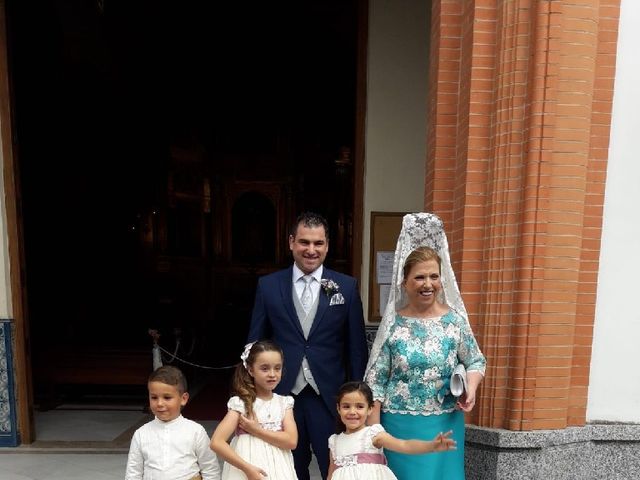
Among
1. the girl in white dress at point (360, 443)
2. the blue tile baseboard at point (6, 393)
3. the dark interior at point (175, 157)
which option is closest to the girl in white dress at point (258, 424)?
the girl in white dress at point (360, 443)

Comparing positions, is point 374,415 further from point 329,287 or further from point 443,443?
point 329,287

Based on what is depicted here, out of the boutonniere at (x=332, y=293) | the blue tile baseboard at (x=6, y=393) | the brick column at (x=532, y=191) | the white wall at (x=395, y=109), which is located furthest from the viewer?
the white wall at (x=395, y=109)

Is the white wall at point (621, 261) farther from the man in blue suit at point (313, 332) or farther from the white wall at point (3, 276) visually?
the white wall at point (3, 276)

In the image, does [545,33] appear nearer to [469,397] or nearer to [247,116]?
[469,397]

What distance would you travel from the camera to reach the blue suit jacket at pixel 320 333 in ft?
8.44

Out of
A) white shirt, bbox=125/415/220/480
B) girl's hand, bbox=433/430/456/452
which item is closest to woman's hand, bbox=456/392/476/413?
girl's hand, bbox=433/430/456/452

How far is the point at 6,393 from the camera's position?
14.6ft

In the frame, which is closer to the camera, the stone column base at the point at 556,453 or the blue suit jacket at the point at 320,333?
the blue suit jacket at the point at 320,333

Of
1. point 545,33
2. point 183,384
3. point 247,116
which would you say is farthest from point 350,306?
point 247,116

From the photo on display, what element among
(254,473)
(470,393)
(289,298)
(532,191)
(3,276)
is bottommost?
(254,473)

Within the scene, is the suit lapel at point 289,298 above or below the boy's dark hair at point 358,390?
above

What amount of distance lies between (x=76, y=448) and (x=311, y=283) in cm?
337

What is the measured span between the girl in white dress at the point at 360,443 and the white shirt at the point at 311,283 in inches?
21.1

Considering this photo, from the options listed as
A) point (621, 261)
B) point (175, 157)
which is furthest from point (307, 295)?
point (175, 157)
